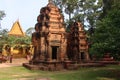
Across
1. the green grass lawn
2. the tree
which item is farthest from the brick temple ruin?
the tree

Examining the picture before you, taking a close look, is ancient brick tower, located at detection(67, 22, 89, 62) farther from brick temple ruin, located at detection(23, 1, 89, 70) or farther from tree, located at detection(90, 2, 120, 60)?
tree, located at detection(90, 2, 120, 60)

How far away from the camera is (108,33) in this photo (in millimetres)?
20828

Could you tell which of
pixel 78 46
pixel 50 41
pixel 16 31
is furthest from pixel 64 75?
pixel 16 31

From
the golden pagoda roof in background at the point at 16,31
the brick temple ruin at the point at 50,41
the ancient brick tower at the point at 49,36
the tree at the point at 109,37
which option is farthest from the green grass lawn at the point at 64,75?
the golden pagoda roof in background at the point at 16,31

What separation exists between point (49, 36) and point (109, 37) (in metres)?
11.1

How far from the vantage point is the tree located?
65.2ft

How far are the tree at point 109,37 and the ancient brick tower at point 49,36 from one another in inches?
370

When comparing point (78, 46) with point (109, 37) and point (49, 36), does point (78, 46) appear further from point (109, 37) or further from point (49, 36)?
point (109, 37)

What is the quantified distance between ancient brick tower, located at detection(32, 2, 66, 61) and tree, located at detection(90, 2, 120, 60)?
9.40m

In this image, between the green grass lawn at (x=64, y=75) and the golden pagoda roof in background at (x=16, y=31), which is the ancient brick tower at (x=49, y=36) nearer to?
the green grass lawn at (x=64, y=75)

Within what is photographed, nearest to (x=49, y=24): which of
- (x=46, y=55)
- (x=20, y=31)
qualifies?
(x=46, y=55)

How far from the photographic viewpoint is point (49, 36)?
3030cm

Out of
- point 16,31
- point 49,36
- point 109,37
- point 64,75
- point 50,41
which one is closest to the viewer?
point 109,37

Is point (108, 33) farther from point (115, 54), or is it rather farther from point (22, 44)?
point (22, 44)
